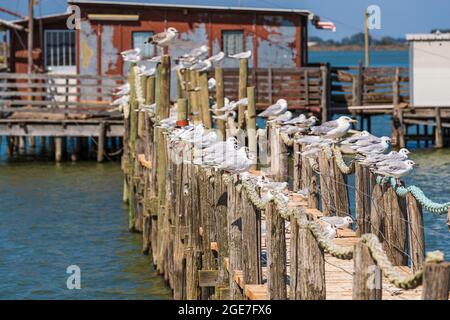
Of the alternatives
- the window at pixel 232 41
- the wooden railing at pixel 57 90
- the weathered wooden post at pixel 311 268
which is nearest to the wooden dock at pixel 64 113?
the wooden railing at pixel 57 90

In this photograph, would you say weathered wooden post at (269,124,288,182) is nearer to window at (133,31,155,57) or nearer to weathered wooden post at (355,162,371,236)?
weathered wooden post at (355,162,371,236)

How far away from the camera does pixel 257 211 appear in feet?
39.4

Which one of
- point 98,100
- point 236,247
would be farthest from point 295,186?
point 98,100

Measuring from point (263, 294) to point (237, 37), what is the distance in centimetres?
2691

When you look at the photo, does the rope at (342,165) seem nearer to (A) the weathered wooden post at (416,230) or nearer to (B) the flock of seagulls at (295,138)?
(B) the flock of seagulls at (295,138)

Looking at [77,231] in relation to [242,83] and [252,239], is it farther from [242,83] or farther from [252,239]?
[252,239]

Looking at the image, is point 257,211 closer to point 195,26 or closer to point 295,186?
point 295,186

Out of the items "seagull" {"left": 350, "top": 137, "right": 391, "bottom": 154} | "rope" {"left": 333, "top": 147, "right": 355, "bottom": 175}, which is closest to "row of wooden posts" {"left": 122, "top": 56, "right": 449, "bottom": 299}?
"rope" {"left": 333, "top": 147, "right": 355, "bottom": 175}

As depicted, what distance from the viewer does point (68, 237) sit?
23.6m

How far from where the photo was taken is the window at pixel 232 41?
124ft

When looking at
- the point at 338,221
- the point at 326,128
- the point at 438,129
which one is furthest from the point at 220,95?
the point at 438,129

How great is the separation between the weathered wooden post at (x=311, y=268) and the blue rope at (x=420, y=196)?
7.28ft

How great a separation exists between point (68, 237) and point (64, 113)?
11.9 meters

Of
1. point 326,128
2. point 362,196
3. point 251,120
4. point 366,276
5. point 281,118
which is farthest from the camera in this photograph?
point 251,120
